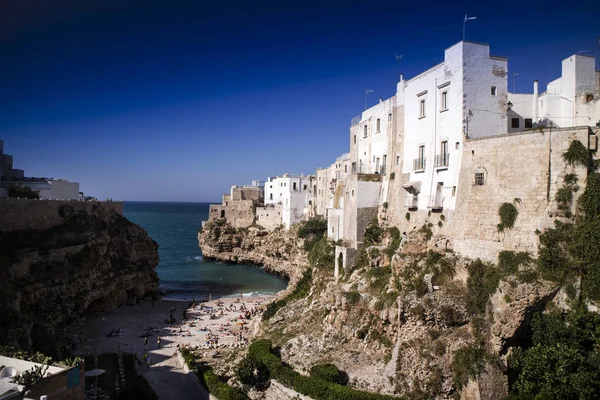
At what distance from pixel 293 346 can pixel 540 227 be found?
14358 millimetres

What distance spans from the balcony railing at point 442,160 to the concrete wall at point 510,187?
138 centimetres

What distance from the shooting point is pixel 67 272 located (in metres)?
36.8

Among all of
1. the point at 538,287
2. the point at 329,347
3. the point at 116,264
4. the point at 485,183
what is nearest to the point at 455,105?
the point at 485,183

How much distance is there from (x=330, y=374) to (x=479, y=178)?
→ 12.2 meters

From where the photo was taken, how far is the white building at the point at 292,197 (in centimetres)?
7125

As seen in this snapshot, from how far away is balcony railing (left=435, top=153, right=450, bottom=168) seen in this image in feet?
83.6

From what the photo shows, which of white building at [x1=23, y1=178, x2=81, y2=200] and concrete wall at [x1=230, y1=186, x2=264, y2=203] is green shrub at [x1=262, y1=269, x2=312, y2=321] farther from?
concrete wall at [x1=230, y1=186, x2=264, y2=203]

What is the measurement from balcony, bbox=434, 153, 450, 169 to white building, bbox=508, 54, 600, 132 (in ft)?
13.1

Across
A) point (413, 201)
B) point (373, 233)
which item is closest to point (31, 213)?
point (373, 233)

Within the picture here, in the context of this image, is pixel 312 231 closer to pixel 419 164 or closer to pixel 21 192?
pixel 21 192

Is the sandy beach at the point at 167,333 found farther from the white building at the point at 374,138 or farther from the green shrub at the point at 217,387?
the white building at the point at 374,138

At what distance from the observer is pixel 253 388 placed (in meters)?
23.7

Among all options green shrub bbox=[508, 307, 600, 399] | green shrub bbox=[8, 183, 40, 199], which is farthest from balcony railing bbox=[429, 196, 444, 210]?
green shrub bbox=[8, 183, 40, 199]

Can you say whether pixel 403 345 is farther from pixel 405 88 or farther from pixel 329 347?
pixel 405 88
